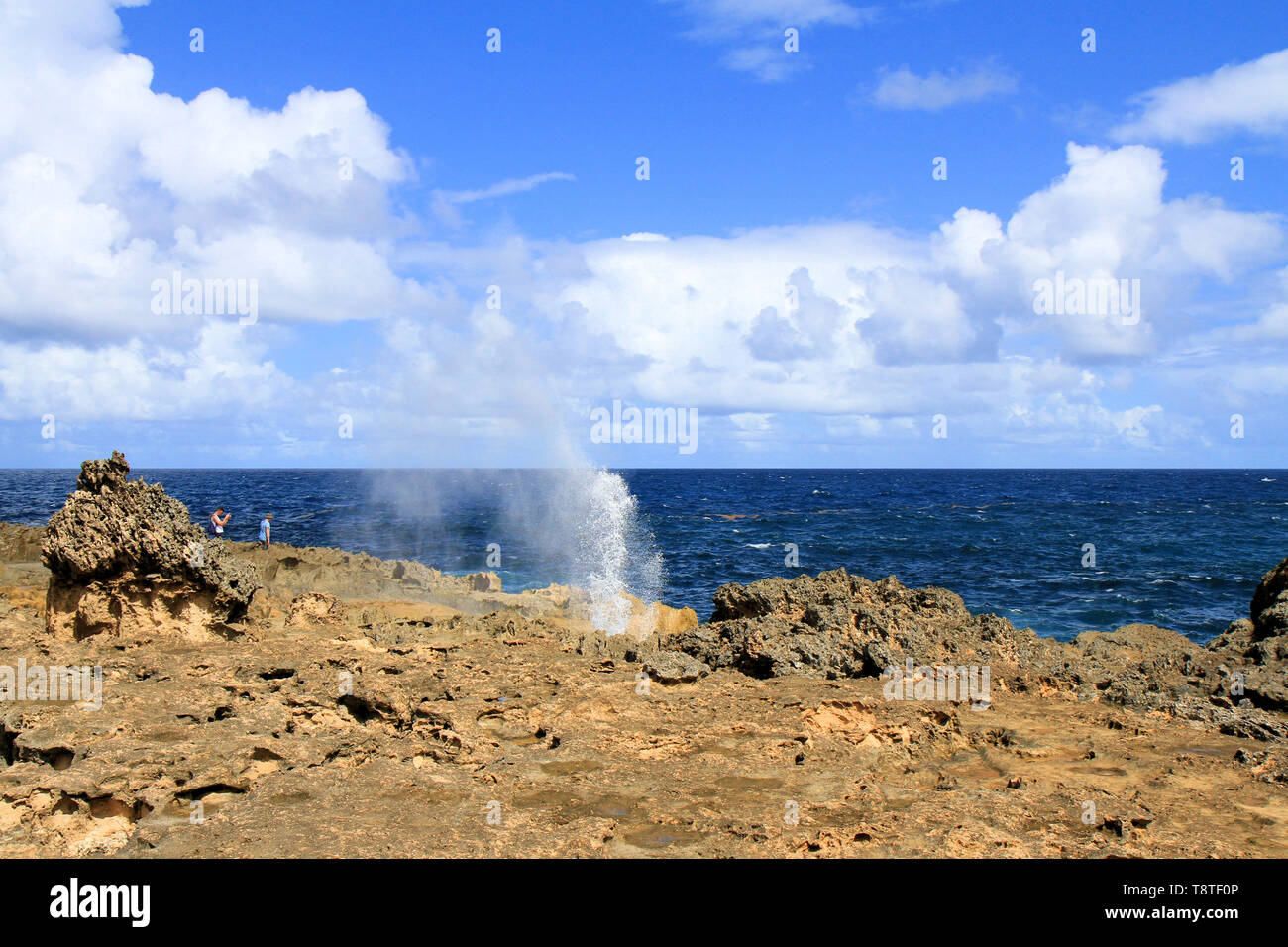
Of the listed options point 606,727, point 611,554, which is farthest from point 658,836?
point 611,554

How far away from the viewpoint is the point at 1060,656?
1074cm

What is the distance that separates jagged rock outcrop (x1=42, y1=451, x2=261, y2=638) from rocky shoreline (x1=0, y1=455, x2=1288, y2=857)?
0.11 ft

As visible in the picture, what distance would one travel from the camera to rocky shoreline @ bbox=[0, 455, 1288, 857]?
5.67 metres

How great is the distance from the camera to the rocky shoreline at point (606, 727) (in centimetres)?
567

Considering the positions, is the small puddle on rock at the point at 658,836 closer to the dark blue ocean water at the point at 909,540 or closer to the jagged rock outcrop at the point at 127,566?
the jagged rock outcrop at the point at 127,566

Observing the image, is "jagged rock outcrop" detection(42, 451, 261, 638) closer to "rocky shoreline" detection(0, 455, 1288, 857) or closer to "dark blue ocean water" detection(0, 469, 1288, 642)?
"rocky shoreline" detection(0, 455, 1288, 857)

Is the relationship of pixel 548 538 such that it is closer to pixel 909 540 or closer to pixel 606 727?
pixel 909 540

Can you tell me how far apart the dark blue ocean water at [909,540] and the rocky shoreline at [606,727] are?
12399 mm

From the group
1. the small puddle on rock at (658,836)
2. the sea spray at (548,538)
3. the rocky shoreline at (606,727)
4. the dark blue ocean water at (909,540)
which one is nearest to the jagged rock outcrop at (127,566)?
the rocky shoreline at (606,727)

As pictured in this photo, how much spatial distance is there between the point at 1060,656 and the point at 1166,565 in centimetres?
2771
